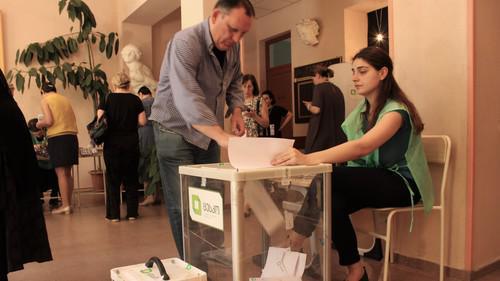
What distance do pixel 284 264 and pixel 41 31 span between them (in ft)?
16.3

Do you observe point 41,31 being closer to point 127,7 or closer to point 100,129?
point 127,7

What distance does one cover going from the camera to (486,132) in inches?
72.7

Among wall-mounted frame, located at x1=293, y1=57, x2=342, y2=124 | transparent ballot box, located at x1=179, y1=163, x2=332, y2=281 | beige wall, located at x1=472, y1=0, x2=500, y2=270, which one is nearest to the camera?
transparent ballot box, located at x1=179, y1=163, x2=332, y2=281

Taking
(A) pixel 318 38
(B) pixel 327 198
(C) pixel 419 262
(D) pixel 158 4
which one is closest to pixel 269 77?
(A) pixel 318 38

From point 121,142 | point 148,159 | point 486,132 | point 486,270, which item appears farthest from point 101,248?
point 486,132

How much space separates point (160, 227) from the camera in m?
3.17

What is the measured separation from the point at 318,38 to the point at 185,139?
3875 millimetres

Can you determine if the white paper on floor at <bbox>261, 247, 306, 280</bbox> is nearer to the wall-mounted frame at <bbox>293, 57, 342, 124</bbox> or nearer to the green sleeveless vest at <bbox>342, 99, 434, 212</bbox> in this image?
the green sleeveless vest at <bbox>342, 99, 434, 212</bbox>

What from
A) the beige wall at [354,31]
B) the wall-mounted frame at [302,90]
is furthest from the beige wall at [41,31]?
the beige wall at [354,31]

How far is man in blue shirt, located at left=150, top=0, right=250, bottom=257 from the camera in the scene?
1356 mm

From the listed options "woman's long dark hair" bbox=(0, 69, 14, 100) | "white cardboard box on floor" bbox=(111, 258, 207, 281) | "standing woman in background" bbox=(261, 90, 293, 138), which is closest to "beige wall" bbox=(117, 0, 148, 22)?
"standing woman in background" bbox=(261, 90, 293, 138)

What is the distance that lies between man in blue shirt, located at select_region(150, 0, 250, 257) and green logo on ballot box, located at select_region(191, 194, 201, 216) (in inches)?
7.3

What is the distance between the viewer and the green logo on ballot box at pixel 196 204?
1.24m

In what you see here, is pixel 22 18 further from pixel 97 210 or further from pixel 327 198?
pixel 327 198
